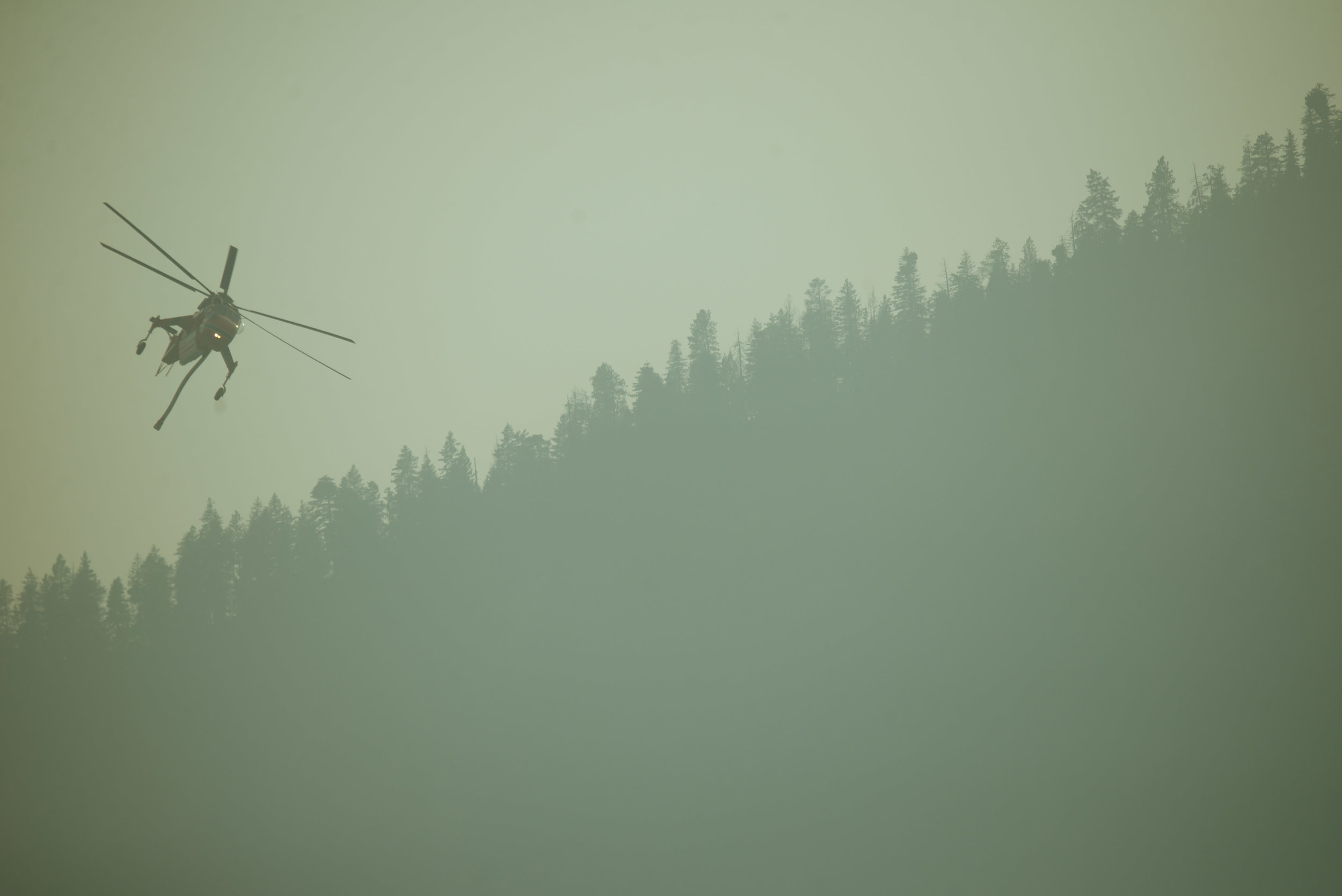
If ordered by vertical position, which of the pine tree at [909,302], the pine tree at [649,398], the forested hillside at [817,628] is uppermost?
the pine tree at [909,302]

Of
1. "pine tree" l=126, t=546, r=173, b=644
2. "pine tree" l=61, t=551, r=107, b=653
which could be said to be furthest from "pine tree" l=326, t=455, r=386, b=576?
"pine tree" l=61, t=551, r=107, b=653

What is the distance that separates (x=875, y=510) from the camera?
48.1m

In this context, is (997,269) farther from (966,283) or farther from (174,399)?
(174,399)

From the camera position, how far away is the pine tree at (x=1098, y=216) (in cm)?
5341

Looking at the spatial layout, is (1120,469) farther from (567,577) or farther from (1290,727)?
(567,577)

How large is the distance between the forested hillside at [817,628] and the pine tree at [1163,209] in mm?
184

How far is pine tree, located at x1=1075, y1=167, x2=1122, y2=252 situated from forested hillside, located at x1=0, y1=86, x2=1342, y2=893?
0.26 metres

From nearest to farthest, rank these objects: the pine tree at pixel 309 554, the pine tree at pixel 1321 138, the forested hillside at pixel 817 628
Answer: the forested hillside at pixel 817 628 → the pine tree at pixel 1321 138 → the pine tree at pixel 309 554

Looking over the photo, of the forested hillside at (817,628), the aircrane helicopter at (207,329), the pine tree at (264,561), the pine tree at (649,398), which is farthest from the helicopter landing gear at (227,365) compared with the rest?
the pine tree at (264,561)

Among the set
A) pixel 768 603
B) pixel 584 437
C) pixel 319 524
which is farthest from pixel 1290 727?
pixel 319 524

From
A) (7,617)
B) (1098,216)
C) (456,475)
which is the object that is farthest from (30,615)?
(1098,216)

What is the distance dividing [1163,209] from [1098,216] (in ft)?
12.2

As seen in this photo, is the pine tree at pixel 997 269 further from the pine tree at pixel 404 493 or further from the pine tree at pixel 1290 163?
the pine tree at pixel 404 493

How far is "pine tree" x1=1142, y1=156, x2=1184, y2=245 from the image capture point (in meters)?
51.4
